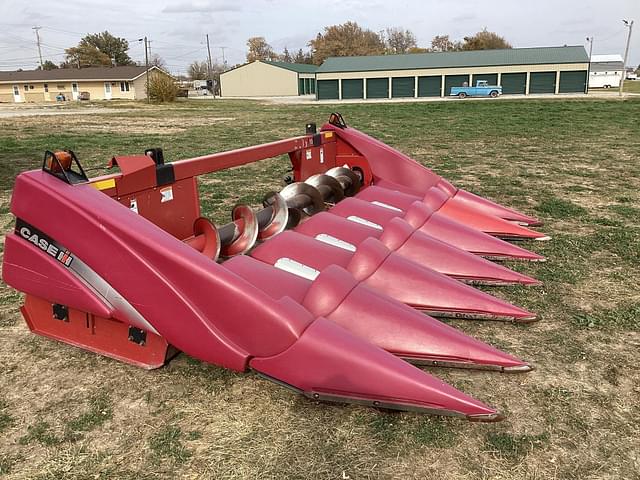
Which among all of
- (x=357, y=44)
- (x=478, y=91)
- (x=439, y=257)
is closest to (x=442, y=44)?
(x=357, y=44)

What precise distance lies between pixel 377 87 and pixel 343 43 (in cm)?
4597

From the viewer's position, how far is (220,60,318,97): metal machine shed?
61.7m

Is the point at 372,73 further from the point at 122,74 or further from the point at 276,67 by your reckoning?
the point at 122,74

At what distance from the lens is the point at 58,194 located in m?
2.84

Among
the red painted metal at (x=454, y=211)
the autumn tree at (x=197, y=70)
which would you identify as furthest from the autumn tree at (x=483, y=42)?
the red painted metal at (x=454, y=211)

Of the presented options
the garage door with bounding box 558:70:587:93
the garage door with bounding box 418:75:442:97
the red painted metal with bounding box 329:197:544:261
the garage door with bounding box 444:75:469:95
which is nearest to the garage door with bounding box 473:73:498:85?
the garage door with bounding box 444:75:469:95

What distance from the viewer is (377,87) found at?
1922 inches

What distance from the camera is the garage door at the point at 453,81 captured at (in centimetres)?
4659

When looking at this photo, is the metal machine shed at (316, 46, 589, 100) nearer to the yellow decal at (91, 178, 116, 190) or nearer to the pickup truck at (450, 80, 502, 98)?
the pickup truck at (450, 80, 502, 98)

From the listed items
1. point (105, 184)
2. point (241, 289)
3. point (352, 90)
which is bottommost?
point (241, 289)

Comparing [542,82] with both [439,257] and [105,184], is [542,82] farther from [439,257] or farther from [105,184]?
[105,184]

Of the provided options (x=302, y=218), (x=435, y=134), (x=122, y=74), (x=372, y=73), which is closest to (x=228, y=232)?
(x=302, y=218)

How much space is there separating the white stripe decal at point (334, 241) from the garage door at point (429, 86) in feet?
153

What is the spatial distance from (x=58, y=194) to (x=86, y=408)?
1.14m
